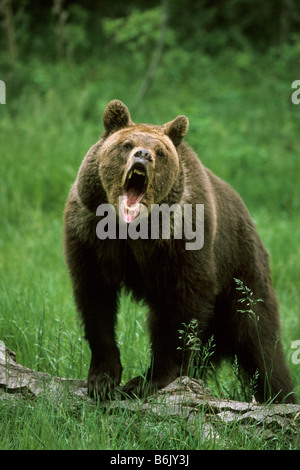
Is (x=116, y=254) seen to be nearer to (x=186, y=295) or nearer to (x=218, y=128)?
(x=186, y=295)

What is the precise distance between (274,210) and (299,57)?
7772 mm

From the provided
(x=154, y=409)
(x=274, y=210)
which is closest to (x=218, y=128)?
(x=274, y=210)

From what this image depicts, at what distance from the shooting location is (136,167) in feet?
11.2

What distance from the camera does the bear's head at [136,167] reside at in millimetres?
3398

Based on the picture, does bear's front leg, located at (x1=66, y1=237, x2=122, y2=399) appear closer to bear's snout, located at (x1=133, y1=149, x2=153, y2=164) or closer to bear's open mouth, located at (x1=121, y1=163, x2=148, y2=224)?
bear's open mouth, located at (x1=121, y1=163, x2=148, y2=224)

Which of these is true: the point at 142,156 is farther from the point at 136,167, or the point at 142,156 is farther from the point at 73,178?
the point at 73,178

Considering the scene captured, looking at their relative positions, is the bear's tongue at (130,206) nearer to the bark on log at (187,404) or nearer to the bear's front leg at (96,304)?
the bear's front leg at (96,304)

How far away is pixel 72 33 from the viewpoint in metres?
15.1

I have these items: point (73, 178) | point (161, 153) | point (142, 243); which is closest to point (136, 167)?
point (161, 153)

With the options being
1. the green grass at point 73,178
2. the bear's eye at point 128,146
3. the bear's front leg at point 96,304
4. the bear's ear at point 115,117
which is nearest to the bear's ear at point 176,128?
the bear's ear at point 115,117

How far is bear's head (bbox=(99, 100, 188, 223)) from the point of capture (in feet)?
11.1

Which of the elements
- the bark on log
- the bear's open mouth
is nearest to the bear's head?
the bear's open mouth

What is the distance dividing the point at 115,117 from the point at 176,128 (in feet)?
1.18

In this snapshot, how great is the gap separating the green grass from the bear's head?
97 centimetres
